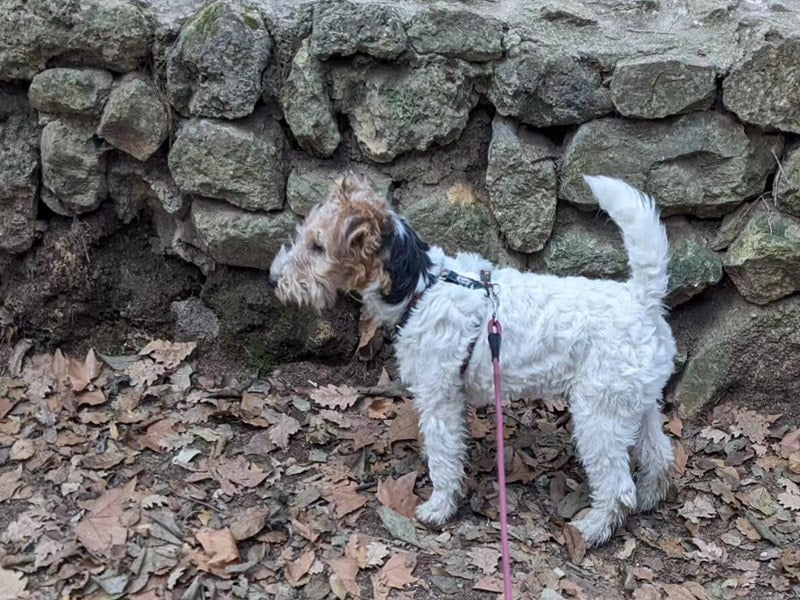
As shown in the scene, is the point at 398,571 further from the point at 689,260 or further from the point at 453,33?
the point at 453,33

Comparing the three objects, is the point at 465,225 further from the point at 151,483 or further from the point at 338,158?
the point at 151,483

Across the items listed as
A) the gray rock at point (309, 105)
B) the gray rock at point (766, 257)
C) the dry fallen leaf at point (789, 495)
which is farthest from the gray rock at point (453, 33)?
the dry fallen leaf at point (789, 495)

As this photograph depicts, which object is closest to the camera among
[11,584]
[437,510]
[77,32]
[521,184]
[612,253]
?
[11,584]

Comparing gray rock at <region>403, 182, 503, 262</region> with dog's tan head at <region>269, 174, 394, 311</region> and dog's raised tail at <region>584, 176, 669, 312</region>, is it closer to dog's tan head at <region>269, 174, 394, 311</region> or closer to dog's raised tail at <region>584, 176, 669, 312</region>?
dog's tan head at <region>269, 174, 394, 311</region>

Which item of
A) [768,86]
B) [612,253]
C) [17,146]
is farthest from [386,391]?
[768,86]

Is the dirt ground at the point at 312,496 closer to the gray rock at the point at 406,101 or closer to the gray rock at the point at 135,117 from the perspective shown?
the gray rock at the point at 135,117

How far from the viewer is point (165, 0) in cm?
531

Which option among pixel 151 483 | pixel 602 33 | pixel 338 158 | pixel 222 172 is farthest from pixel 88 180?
pixel 602 33

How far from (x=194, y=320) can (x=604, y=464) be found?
3028 mm

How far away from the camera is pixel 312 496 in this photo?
4809 mm

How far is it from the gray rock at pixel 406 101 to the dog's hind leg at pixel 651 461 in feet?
7.10

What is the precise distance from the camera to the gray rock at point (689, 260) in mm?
5375

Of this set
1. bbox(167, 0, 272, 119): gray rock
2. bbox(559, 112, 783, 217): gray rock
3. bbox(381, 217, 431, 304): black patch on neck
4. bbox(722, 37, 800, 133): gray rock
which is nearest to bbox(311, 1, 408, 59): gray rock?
bbox(167, 0, 272, 119): gray rock

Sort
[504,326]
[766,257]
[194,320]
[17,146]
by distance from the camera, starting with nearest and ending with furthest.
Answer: [504,326] < [766,257] < [17,146] < [194,320]
